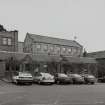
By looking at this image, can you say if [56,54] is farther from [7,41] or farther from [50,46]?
[7,41]

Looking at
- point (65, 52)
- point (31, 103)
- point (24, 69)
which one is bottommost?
point (31, 103)

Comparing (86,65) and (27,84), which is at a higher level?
(86,65)

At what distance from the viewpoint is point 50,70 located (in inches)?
1607

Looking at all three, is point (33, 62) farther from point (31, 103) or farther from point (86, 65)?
point (31, 103)

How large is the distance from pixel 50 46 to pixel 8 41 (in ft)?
53.8

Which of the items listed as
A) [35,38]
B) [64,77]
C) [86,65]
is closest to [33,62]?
[64,77]

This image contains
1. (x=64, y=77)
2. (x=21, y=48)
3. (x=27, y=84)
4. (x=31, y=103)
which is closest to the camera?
(x=31, y=103)

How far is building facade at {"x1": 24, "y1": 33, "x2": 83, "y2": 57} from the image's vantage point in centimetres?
5650

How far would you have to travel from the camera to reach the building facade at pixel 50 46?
56500 millimetres

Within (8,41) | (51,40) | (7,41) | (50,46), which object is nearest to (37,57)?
(8,41)

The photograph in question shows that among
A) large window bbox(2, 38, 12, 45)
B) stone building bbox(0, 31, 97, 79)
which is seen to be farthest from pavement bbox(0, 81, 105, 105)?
large window bbox(2, 38, 12, 45)

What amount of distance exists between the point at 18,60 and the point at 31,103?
25073 mm

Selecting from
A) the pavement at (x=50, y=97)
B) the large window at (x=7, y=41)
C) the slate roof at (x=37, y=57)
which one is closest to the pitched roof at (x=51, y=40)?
the large window at (x=7, y=41)

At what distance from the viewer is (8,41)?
4450 cm
